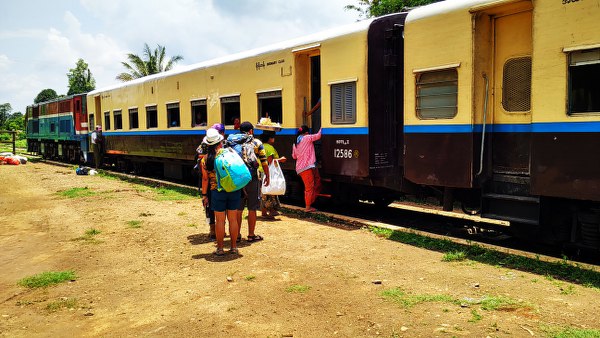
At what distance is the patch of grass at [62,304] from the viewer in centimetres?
519

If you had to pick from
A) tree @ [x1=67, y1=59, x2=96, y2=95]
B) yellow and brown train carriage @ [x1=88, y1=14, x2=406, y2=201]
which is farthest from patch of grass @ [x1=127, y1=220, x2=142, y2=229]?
tree @ [x1=67, y1=59, x2=96, y2=95]

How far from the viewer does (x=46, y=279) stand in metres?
6.08

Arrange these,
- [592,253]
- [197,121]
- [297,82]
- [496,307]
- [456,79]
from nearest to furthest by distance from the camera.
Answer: [496,307] < [592,253] < [456,79] < [297,82] < [197,121]

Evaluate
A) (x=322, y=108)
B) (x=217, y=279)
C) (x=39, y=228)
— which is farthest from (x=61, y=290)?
(x=322, y=108)

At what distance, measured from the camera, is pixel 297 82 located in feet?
34.1

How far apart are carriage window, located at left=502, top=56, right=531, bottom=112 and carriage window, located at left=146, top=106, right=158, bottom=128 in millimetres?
12292

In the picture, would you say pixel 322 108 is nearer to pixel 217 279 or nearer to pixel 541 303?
pixel 217 279

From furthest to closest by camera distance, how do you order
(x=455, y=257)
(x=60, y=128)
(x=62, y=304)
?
(x=60, y=128) < (x=455, y=257) < (x=62, y=304)

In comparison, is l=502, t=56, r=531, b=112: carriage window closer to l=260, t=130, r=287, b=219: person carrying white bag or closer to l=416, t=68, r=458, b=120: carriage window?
l=416, t=68, r=458, b=120: carriage window

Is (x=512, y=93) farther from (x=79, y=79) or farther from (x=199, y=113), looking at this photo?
(x=79, y=79)

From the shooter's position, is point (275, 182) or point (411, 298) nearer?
point (411, 298)

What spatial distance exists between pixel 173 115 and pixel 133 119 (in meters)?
3.66

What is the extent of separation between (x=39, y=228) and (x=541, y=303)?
8444 millimetres

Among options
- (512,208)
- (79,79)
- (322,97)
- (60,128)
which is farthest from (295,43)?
(79,79)
